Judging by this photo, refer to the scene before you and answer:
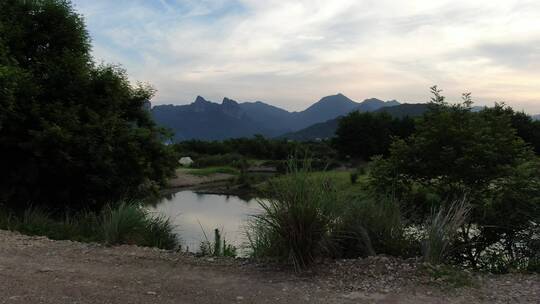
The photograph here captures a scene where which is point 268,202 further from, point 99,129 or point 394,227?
point 99,129

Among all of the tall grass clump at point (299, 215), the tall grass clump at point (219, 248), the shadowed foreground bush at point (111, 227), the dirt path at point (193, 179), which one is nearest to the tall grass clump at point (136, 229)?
the shadowed foreground bush at point (111, 227)

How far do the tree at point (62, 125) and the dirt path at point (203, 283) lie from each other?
5624mm

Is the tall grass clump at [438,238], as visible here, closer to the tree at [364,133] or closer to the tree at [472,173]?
the tree at [472,173]

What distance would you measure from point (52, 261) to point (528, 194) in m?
7.30

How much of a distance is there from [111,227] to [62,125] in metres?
5.32

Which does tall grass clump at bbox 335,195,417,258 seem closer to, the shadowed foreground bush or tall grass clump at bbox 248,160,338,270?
tall grass clump at bbox 248,160,338,270

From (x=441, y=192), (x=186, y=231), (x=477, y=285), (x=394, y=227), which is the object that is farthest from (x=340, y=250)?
(x=186, y=231)

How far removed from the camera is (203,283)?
5652 mm

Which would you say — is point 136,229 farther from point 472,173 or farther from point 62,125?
point 472,173

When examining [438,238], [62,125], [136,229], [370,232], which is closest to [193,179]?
[62,125]

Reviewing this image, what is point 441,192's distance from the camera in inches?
360

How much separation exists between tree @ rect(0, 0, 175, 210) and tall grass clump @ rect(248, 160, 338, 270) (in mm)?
7240

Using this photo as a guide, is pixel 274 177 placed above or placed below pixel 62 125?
below

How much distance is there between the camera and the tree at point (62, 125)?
12.2m
